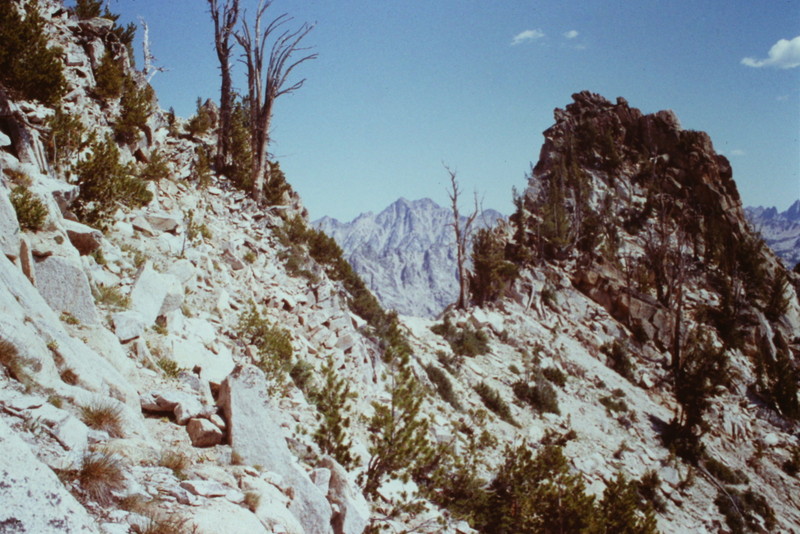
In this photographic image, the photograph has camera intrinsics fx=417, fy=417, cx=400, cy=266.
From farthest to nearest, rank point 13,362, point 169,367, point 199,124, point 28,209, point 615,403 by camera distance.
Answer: point 615,403
point 199,124
point 169,367
point 28,209
point 13,362

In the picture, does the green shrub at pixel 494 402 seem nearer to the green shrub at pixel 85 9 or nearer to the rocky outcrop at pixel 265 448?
the rocky outcrop at pixel 265 448

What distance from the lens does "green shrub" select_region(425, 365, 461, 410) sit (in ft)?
41.3

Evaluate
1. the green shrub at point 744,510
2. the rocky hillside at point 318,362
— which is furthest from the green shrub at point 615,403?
the green shrub at point 744,510

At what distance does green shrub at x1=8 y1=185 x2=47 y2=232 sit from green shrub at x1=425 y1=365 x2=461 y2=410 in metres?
10.3

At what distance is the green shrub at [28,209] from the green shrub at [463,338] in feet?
43.8

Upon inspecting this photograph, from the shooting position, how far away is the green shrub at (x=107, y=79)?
11484 mm

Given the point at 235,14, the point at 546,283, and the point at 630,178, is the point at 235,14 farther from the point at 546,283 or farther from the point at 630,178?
the point at 630,178

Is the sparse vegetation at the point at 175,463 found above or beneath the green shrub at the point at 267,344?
beneath

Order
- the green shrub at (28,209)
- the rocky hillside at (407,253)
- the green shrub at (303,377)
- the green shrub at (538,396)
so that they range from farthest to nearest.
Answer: the rocky hillside at (407,253) → the green shrub at (538,396) → the green shrub at (303,377) → the green shrub at (28,209)

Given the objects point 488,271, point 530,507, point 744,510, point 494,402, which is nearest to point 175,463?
point 530,507

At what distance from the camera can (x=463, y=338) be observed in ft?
57.2

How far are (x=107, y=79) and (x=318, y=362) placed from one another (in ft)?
32.1

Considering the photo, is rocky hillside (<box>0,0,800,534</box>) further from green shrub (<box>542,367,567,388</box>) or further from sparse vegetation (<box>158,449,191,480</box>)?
green shrub (<box>542,367,567,388</box>)

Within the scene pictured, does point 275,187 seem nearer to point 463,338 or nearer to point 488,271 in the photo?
point 463,338
